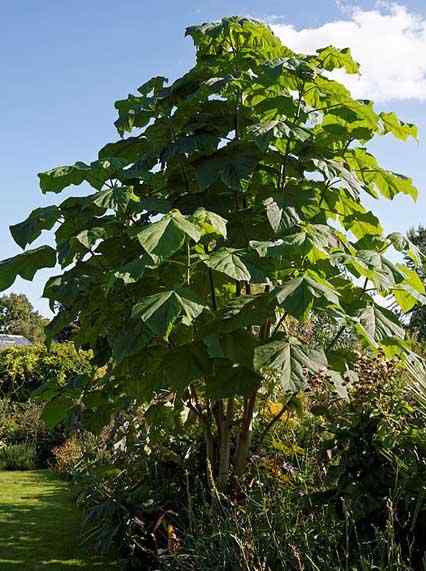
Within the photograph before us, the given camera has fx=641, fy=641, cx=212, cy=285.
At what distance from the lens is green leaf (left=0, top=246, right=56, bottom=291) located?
3217 millimetres

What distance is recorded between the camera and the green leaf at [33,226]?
3172mm

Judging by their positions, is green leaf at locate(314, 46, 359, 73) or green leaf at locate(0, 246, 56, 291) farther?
green leaf at locate(314, 46, 359, 73)

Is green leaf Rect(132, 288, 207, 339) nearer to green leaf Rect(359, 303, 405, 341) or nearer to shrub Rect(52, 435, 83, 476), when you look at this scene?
green leaf Rect(359, 303, 405, 341)

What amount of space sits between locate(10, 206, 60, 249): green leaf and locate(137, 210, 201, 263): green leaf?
2.66ft

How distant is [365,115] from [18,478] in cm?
784

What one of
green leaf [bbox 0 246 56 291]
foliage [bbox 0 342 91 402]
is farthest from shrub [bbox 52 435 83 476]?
green leaf [bbox 0 246 56 291]

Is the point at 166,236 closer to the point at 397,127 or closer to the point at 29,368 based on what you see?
the point at 397,127

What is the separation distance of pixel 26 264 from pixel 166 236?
102 centimetres

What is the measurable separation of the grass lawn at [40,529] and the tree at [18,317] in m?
43.3

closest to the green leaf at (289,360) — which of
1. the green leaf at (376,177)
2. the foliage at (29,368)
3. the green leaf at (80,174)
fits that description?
the green leaf at (80,174)

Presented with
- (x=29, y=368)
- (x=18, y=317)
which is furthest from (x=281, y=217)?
(x=18, y=317)

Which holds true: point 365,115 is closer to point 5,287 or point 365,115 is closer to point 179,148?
point 179,148

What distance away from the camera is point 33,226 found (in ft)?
10.5

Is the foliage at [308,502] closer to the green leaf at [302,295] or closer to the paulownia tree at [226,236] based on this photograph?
the paulownia tree at [226,236]
